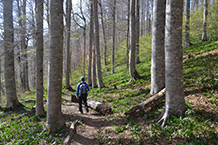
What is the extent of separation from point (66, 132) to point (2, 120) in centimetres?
429

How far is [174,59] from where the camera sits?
4105 mm

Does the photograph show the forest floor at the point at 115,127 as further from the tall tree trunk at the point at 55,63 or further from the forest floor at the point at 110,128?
the tall tree trunk at the point at 55,63

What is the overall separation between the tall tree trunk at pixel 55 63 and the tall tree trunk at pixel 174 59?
3.51 metres

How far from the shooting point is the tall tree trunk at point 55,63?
4418mm

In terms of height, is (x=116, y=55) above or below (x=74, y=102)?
above

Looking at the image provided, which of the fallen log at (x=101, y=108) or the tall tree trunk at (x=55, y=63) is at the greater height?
the tall tree trunk at (x=55, y=63)

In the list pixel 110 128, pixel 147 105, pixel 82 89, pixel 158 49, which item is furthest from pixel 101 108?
pixel 158 49

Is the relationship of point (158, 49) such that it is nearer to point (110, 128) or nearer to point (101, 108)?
point (101, 108)

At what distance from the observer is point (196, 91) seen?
5.50 meters

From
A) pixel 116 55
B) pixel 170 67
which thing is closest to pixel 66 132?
pixel 170 67

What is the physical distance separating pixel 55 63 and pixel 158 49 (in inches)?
183

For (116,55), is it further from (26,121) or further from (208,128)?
(208,128)

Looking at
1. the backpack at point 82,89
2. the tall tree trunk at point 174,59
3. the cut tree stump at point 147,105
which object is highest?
the tall tree trunk at point 174,59

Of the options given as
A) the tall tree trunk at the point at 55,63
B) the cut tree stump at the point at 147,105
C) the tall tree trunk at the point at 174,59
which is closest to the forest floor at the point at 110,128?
the cut tree stump at the point at 147,105
